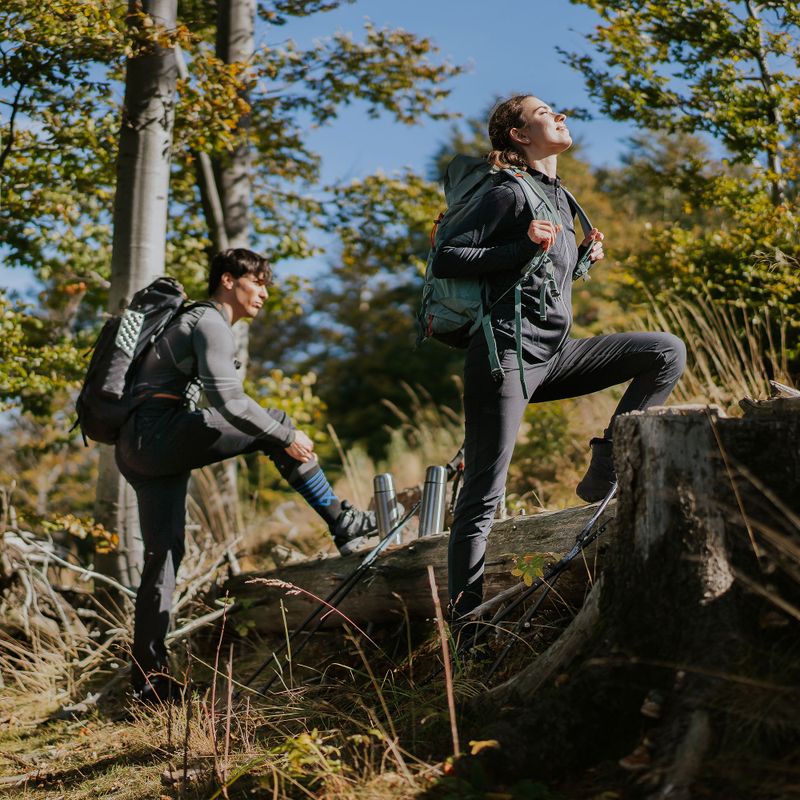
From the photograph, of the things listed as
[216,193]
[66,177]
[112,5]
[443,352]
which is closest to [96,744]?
[66,177]

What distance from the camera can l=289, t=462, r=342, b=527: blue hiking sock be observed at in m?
4.64

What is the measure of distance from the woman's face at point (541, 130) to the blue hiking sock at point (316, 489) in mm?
1917

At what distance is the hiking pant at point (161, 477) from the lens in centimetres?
430

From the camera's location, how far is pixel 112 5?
19.8ft

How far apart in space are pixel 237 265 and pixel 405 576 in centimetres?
174

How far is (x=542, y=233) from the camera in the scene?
10.9ft

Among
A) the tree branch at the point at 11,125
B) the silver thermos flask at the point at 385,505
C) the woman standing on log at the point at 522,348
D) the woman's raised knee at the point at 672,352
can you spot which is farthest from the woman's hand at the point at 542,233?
the tree branch at the point at 11,125

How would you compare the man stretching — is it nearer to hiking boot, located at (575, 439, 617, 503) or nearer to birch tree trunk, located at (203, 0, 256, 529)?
hiking boot, located at (575, 439, 617, 503)

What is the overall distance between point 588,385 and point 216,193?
5792 mm

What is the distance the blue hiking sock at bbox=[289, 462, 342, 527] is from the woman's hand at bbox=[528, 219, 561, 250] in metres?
1.80

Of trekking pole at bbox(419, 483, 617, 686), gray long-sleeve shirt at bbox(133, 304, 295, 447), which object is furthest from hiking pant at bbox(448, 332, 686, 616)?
gray long-sleeve shirt at bbox(133, 304, 295, 447)

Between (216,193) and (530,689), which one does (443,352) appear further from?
(530,689)

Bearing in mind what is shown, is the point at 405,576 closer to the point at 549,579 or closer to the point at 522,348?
the point at 549,579

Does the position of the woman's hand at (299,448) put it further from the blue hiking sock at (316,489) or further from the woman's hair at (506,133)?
the woman's hair at (506,133)
